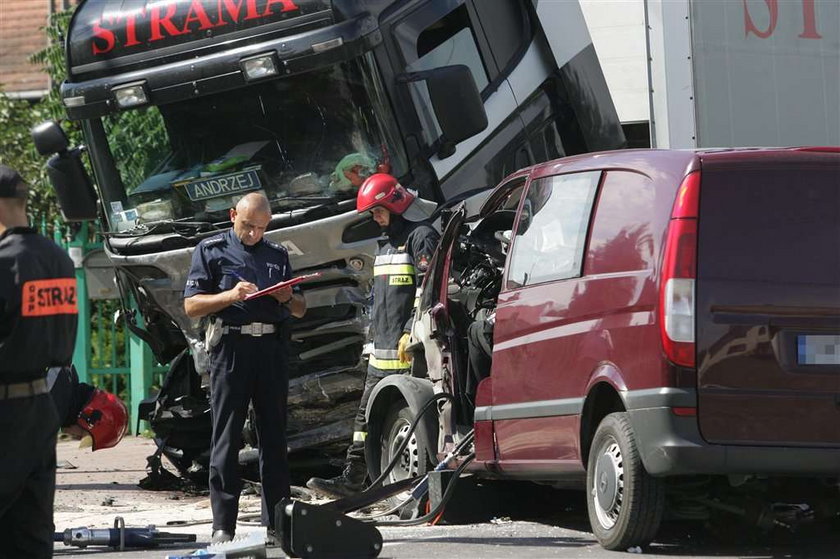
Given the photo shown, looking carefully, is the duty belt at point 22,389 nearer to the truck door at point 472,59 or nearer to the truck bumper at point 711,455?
the truck bumper at point 711,455

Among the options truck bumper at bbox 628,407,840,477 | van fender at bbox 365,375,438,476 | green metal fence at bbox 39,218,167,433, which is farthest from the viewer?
green metal fence at bbox 39,218,167,433

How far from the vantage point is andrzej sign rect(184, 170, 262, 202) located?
10.6 meters

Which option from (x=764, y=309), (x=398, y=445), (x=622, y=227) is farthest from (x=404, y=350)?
(x=764, y=309)

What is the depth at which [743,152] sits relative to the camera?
22.8 ft

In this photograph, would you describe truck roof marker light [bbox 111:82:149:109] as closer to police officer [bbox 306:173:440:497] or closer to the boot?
police officer [bbox 306:173:440:497]

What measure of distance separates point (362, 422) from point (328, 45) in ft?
7.59

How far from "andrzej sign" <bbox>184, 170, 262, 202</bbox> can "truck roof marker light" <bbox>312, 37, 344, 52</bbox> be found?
99 centimetres

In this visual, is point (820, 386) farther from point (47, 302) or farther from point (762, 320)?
point (47, 302)

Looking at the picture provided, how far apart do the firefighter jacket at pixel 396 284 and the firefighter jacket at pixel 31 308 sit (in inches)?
163

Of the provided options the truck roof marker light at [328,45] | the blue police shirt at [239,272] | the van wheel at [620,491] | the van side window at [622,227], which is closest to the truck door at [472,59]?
the truck roof marker light at [328,45]

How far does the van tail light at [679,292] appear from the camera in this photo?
6660mm

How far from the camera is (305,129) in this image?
34.2 ft

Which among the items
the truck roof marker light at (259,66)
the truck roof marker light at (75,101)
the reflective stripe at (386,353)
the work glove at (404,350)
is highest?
the truck roof marker light at (259,66)

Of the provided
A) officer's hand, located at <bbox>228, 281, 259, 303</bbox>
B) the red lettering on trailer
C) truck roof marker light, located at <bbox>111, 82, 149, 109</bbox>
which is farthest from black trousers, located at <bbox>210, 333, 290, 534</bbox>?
the red lettering on trailer
